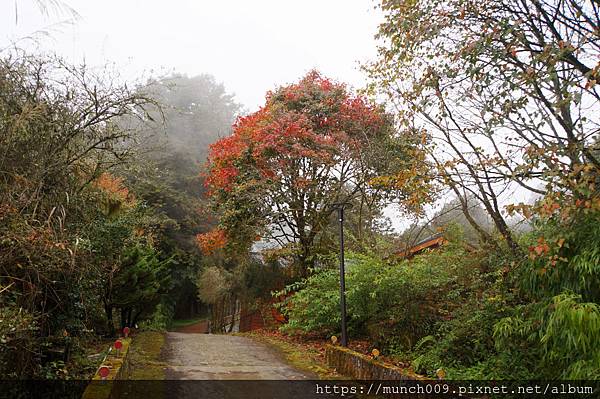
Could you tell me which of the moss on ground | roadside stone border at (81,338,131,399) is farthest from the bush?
the moss on ground

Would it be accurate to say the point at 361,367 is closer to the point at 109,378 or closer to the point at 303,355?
the point at 303,355

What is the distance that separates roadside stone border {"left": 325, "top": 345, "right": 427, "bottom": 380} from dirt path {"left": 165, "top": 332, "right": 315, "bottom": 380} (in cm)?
63

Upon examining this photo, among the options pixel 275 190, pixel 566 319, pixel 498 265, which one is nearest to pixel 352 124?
pixel 275 190

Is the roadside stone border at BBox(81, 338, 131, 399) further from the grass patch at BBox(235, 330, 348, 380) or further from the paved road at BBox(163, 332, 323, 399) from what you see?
the grass patch at BBox(235, 330, 348, 380)

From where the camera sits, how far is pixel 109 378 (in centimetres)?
627

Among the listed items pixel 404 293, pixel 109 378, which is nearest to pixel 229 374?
pixel 109 378

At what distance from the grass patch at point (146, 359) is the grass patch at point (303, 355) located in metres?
2.70

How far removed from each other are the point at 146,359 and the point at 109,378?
3584 millimetres

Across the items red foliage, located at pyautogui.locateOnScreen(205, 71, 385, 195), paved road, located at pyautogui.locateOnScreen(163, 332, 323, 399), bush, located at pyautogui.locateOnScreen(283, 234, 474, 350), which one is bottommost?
paved road, located at pyautogui.locateOnScreen(163, 332, 323, 399)

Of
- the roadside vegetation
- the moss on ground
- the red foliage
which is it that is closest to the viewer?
the roadside vegetation

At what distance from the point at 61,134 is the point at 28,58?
1.22 metres

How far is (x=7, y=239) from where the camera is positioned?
222 inches

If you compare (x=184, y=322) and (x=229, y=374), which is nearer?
(x=229, y=374)

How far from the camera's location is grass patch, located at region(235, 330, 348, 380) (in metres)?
8.86
